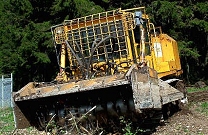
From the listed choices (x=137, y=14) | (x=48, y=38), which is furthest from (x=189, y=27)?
(x=137, y=14)

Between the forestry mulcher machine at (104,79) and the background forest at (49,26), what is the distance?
7.33 meters

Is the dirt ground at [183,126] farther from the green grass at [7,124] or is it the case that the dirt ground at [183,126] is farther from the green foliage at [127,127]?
the green grass at [7,124]

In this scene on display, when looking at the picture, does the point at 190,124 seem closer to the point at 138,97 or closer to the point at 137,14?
the point at 138,97

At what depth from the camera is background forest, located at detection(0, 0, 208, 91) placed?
1947 centimetres

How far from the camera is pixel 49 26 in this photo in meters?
20.0

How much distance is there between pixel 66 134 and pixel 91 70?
2.22 m

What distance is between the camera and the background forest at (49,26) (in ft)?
63.9

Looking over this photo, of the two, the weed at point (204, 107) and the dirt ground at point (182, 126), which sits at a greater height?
the dirt ground at point (182, 126)

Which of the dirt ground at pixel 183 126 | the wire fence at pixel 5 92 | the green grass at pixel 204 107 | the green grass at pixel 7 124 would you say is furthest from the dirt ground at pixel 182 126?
the wire fence at pixel 5 92

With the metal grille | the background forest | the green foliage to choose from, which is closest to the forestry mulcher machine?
the metal grille

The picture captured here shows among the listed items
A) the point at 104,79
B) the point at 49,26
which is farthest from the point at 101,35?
the point at 49,26

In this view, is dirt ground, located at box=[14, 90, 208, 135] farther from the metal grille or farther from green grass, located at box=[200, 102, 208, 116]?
the metal grille

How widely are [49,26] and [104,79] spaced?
38.3 feet

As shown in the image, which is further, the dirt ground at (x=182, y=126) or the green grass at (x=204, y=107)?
the green grass at (x=204, y=107)
